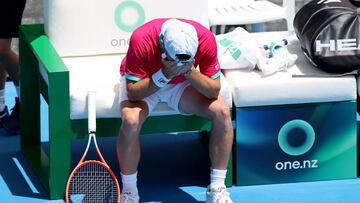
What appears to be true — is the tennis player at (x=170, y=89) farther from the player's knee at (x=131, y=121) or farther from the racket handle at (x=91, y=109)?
the racket handle at (x=91, y=109)

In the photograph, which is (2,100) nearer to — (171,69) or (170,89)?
(170,89)

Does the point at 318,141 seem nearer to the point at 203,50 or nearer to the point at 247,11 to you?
the point at 203,50

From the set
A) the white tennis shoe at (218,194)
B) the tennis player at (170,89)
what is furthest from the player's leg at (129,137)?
the white tennis shoe at (218,194)

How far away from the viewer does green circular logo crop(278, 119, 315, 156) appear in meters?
5.90

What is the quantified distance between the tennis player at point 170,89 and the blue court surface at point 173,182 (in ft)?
0.99

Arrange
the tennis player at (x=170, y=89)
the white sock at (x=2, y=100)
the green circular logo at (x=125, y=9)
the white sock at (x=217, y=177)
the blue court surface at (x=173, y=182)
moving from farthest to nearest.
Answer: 1. the white sock at (x=2, y=100)
2. the green circular logo at (x=125, y=9)
3. the blue court surface at (x=173, y=182)
4. the white sock at (x=217, y=177)
5. the tennis player at (x=170, y=89)

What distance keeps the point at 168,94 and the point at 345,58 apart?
112 centimetres

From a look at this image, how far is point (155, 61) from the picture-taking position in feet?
17.7

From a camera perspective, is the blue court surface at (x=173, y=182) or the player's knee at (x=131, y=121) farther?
the blue court surface at (x=173, y=182)

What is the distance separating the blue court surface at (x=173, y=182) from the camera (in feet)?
18.9

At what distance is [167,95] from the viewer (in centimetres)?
558

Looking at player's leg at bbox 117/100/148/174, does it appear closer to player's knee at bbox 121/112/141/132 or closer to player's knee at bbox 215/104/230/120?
player's knee at bbox 121/112/141/132

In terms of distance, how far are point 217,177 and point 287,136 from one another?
621 mm

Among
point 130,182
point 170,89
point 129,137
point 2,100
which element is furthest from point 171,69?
point 2,100
